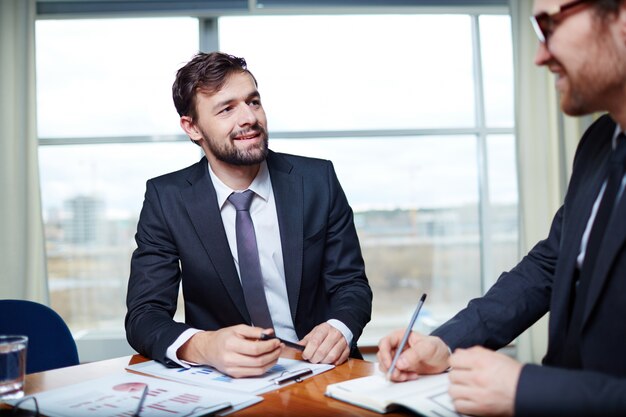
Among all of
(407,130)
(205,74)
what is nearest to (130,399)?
(205,74)

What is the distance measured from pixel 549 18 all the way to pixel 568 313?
0.60 meters

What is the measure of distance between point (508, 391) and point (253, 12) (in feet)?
12.7

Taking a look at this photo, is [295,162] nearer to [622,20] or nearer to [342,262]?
[342,262]

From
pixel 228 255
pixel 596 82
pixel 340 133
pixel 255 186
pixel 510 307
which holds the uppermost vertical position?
pixel 340 133

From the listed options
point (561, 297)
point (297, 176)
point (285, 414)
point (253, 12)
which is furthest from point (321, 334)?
point (253, 12)

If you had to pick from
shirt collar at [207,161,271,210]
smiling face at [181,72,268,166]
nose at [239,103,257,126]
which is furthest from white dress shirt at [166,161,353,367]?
nose at [239,103,257,126]

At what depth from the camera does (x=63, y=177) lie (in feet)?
14.9

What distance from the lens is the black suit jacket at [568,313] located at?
3.16 feet

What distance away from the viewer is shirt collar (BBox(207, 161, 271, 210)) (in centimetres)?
216

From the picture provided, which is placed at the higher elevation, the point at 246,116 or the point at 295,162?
the point at 246,116

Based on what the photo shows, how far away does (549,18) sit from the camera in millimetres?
1191

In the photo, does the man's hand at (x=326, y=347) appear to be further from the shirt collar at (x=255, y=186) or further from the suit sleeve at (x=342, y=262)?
the shirt collar at (x=255, y=186)

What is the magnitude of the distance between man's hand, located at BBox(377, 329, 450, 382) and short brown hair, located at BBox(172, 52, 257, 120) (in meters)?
1.24

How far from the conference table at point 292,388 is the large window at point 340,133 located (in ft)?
10.1
